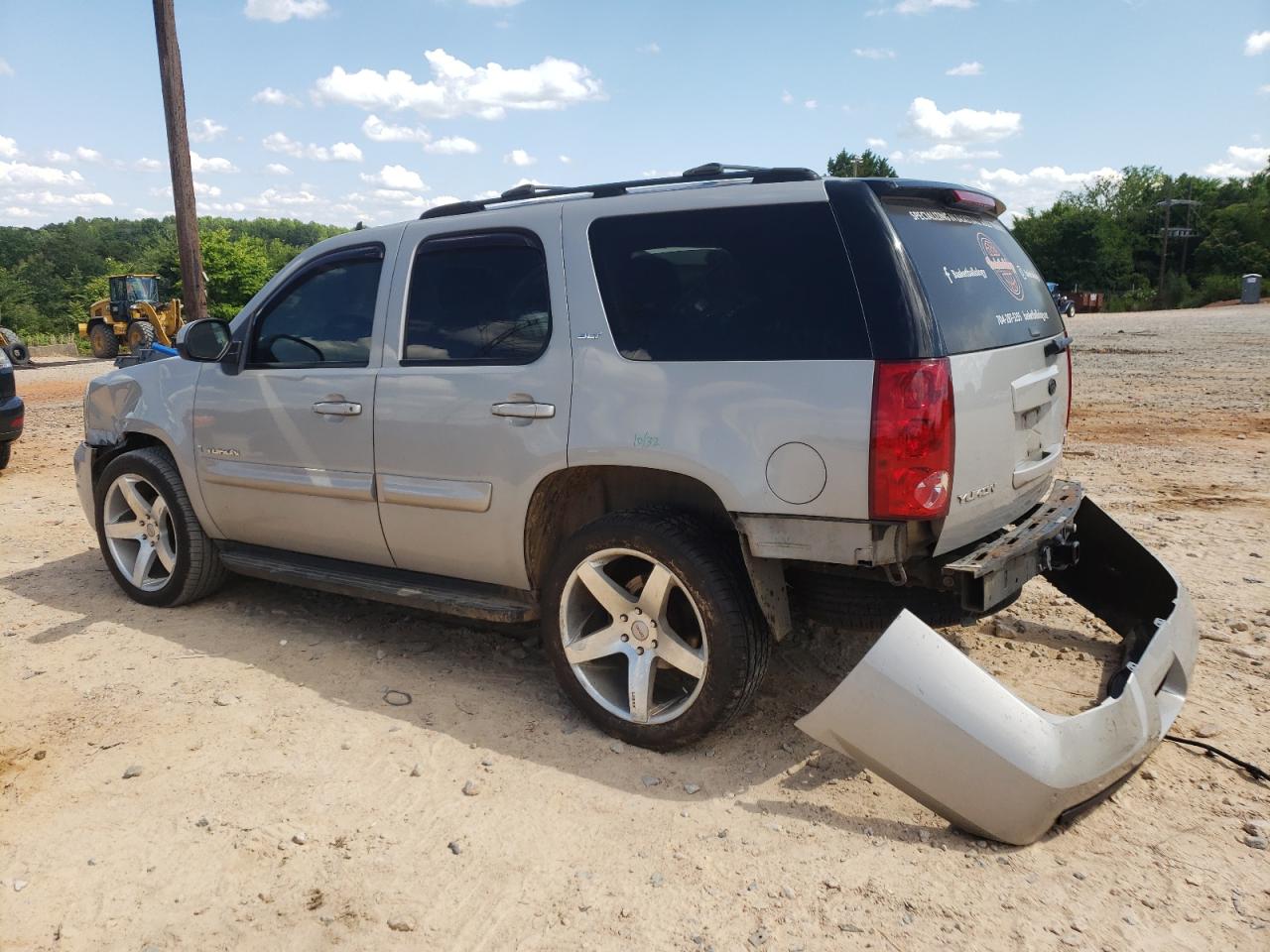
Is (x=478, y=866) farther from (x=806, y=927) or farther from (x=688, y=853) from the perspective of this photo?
(x=806, y=927)

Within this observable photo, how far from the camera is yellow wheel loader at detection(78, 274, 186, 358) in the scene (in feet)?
79.2

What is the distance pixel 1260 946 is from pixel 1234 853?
447 millimetres

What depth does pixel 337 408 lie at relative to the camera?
4.21 m

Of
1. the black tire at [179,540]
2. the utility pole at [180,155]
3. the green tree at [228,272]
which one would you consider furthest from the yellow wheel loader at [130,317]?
the green tree at [228,272]

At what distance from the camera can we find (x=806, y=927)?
258 cm

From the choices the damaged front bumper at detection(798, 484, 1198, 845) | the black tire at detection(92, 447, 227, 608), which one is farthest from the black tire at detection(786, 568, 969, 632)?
the black tire at detection(92, 447, 227, 608)

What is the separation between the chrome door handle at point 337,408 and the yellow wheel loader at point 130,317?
21993 millimetres

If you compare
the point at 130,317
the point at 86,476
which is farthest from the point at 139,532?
the point at 130,317

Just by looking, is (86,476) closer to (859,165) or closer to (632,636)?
(632,636)

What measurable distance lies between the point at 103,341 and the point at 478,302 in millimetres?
25866

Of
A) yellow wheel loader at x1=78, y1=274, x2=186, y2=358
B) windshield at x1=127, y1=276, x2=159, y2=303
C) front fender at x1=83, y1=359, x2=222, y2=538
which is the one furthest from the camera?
windshield at x1=127, y1=276, x2=159, y2=303

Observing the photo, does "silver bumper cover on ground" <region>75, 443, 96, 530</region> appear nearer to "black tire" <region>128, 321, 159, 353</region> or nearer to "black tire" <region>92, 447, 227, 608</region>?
"black tire" <region>92, 447, 227, 608</region>

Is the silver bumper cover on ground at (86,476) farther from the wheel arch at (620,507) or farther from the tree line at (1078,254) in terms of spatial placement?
the tree line at (1078,254)

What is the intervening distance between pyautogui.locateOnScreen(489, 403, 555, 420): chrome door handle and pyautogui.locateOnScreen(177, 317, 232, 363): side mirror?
1.84 m
